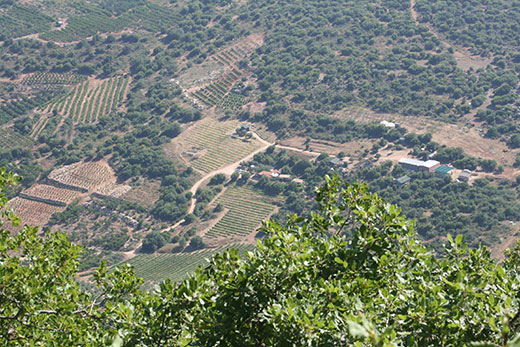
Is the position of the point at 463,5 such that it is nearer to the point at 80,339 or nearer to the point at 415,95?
the point at 415,95

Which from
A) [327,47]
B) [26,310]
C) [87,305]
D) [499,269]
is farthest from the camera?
[327,47]

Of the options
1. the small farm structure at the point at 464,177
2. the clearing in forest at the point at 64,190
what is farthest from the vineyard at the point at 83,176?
the small farm structure at the point at 464,177

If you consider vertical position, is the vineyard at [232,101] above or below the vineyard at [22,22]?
below

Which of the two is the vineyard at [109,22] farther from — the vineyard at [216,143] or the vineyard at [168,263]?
the vineyard at [168,263]

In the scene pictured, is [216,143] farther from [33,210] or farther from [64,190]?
[33,210]

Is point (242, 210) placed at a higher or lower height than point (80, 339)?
lower

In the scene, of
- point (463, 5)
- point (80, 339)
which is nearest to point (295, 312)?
point (80, 339)

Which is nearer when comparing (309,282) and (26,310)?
(309,282)
